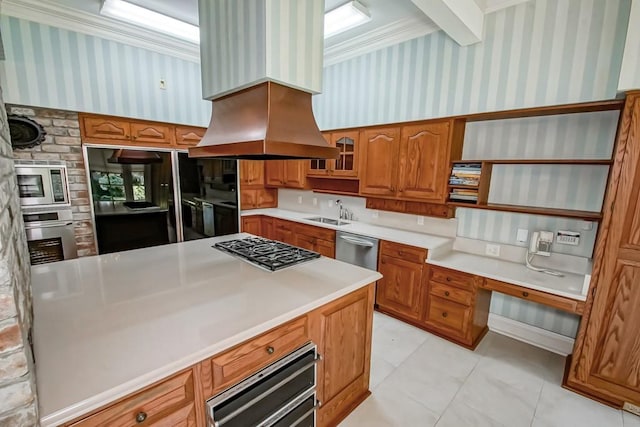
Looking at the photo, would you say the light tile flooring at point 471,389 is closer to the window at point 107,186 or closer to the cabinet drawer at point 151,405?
the cabinet drawer at point 151,405

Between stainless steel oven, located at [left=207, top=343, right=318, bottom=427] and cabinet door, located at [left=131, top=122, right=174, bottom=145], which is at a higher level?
cabinet door, located at [left=131, top=122, right=174, bottom=145]

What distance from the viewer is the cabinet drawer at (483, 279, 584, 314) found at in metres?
1.95

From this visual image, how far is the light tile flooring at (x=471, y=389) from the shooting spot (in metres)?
1.79

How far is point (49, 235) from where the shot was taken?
273 centimetres

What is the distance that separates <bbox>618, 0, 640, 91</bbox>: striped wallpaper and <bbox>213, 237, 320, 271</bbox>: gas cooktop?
85.6 inches

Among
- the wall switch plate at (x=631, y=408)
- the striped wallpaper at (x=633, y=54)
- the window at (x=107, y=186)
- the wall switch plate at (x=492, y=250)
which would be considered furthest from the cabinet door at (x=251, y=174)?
the wall switch plate at (x=631, y=408)

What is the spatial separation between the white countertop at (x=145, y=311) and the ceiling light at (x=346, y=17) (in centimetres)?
236

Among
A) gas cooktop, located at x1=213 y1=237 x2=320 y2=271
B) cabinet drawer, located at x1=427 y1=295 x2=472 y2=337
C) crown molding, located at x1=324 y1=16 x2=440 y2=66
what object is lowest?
cabinet drawer, located at x1=427 y1=295 x2=472 y2=337

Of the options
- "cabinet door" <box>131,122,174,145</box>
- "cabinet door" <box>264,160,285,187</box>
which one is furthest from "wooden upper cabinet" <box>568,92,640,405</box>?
"cabinet door" <box>131,122,174,145</box>

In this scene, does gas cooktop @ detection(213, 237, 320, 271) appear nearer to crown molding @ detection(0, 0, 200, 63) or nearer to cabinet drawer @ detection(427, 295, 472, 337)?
cabinet drawer @ detection(427, 295, 472, 337)

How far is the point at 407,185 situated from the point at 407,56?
4.60 feet

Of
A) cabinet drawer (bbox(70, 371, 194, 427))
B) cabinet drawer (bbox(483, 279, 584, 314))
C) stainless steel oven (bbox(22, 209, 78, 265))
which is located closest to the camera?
cabinet drawer (bbox(70, 371, 194, 427))

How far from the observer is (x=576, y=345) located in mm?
1998

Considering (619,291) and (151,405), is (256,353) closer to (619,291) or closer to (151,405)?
(151,405)
